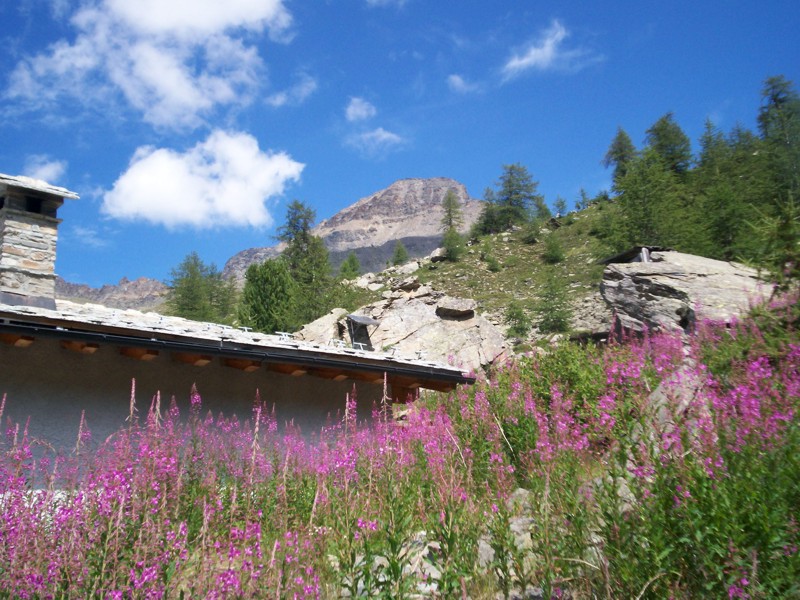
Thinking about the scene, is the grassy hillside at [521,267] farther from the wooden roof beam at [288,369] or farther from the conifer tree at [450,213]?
the wooden roof beam at [288,369]

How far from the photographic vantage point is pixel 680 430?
4141 millimetres

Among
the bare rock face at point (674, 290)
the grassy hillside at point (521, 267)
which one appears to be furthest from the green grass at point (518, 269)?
the bare rock face at point (674, 290)

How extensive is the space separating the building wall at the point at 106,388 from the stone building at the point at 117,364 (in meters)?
0.01

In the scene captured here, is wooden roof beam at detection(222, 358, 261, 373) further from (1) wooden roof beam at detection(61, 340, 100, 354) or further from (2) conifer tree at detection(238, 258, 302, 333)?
(2) conifer tree at detection(238, 258, 302, 333)

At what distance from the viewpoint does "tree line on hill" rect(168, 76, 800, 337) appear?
29.0 meters

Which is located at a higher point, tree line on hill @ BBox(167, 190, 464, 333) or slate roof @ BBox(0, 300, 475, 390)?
tree line on hill @ BBox(167, 190, 464, 333)

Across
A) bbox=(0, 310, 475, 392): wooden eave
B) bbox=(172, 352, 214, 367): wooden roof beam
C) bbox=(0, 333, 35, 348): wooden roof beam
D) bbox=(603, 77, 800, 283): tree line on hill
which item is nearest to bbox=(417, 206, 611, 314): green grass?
bbox=(603, 77, 800, 283): tree line on hill

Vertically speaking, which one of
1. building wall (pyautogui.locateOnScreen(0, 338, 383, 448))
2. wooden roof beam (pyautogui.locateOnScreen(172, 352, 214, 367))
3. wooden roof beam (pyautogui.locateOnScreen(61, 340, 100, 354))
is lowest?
building wall (pyautogui.locateOnScreen(0, 338, 383, 448))

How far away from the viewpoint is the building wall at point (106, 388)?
23.2ft

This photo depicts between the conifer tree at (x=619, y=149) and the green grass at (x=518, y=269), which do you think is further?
the conifer tree at (x=619, y=149)

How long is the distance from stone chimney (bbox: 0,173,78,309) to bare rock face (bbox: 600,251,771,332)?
44.7 ft

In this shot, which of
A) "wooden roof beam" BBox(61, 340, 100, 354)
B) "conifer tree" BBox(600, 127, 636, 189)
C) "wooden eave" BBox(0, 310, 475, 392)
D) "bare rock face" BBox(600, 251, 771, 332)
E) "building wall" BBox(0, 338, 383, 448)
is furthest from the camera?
"conifer tree" BBox(600, 127, 636, 189)

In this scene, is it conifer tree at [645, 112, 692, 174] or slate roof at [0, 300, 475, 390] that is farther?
conifer tree at [645, 112, 692, 174]

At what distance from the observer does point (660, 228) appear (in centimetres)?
3111
